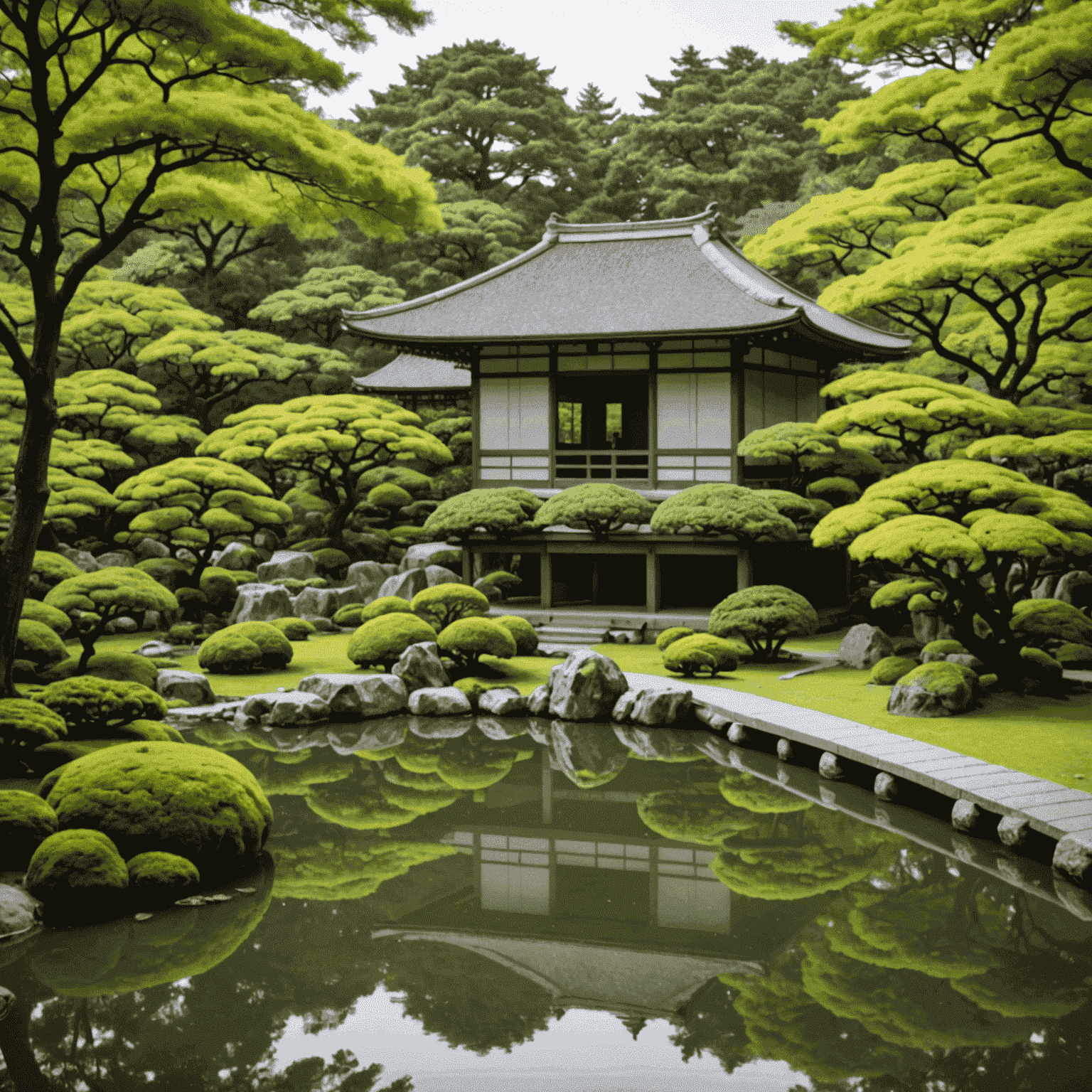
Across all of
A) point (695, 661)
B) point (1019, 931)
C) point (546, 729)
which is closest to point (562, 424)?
point (695, 661)

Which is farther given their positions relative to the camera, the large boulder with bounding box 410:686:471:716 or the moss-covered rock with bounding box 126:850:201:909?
the large boulder with bounding box 410:686:471:716

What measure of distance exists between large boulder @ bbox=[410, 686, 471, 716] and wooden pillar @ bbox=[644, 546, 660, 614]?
572 cm

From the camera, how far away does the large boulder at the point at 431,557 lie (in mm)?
20531

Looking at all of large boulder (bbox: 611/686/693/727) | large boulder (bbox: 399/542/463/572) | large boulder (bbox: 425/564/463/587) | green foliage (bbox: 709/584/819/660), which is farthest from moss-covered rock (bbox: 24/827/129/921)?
large boulder (bbox: 399/542/463/572)

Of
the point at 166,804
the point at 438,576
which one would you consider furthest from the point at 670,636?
the point at 166,804

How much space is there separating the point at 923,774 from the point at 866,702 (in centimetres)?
331

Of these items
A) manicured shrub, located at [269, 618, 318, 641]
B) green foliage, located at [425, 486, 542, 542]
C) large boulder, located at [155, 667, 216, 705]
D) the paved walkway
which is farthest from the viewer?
green foliage, located at [425, 486, 542, 542]

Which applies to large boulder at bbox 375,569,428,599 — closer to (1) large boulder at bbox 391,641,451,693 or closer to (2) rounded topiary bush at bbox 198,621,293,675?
(2) rounded topiary bush at bbox 198,621,293,675

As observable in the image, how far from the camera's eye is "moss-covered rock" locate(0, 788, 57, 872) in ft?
22.7

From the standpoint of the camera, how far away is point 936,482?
37.1 ft

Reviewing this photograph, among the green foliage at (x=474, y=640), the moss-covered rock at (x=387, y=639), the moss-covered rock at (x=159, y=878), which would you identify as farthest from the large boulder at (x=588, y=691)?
the moss-covered rock at (x=159, y=878)

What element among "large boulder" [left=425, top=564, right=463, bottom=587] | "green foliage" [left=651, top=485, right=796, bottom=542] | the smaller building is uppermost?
the smaller building

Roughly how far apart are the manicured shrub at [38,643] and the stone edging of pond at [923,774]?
7451mm

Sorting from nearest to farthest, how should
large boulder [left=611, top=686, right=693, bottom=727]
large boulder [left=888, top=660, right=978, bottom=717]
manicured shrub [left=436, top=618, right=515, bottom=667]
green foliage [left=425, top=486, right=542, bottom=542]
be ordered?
1. large boulder [left=888, top=660, right=978, bottom=717]
2. large boulder [left=611, top=686, right=693, bottom=727]
3. manicured shrub [left=436, top=618, right=515, bottom=667]
4. green foliage [left=425, top=486, right=542, bottom=542]
